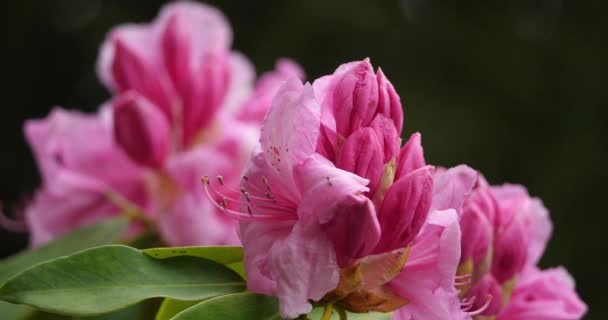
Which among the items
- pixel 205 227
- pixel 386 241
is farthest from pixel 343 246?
pixel 205 227

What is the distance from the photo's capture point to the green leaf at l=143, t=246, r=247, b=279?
0.53 m

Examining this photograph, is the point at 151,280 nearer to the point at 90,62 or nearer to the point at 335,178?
the point at 335,178

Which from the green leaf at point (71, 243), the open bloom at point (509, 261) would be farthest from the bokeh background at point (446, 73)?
the open bloom at point (509, 261)

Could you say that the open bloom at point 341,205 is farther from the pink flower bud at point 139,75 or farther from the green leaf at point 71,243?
the pink flower bud at point 139,75

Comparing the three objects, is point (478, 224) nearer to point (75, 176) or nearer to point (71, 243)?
point (71, 243)

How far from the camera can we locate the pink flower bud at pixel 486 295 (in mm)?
596

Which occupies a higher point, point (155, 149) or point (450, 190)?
point (450, 190)

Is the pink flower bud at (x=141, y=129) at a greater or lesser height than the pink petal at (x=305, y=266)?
lesser

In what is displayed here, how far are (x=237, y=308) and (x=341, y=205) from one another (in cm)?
8

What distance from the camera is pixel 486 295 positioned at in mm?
594

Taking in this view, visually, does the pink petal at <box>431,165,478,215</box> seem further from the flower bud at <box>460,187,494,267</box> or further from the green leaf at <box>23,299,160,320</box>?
the green leaf at <box>23,299,160,320</box>

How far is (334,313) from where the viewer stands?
1.82ft

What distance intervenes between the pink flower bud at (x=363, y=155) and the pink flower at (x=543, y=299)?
0.18 metres

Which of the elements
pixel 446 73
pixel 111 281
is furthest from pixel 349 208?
pixel 446 73
